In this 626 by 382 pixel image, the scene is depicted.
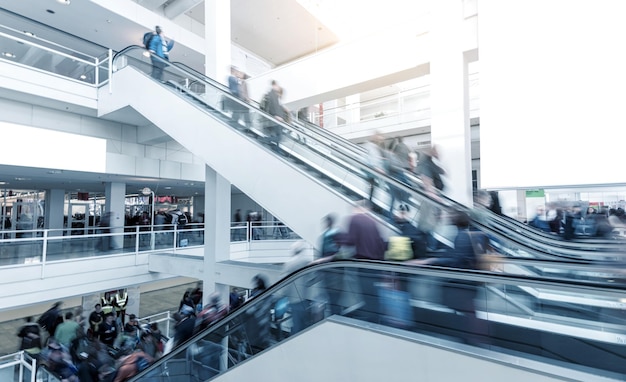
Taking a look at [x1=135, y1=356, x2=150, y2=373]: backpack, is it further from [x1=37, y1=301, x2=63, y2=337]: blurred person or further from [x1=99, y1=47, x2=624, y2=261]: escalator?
[x1=37, y1=301, x2=63, y2=337]: blurred person

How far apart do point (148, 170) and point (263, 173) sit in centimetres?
719

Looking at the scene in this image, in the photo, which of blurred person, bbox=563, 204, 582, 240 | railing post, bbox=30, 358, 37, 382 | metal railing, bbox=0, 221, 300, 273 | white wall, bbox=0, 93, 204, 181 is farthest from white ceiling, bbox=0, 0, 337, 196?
blurred person, bbox=563, 204, 582, 240

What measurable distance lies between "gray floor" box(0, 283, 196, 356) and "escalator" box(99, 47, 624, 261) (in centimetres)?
1100

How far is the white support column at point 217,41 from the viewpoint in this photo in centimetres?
973

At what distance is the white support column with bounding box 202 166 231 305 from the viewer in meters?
9.07

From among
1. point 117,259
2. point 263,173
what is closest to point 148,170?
point 117,259

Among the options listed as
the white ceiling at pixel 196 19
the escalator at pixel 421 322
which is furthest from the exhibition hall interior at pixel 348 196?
the white ceiling at pixel 196 19

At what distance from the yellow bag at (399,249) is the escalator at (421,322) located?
0.80 m

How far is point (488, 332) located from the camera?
2.47m

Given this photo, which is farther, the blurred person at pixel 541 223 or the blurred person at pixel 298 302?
the blurred person at pixel 541 223

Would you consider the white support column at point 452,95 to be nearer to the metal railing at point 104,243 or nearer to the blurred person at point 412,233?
the blurred person at point 412,233

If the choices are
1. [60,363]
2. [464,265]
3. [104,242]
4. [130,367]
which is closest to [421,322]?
[464,265]

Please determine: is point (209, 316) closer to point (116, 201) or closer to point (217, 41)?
point (217, 41)

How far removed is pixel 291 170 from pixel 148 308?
590 inches
